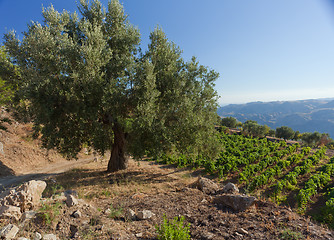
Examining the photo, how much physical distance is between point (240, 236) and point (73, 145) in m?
12.8

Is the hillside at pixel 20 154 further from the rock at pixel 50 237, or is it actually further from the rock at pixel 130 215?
the rock at pixel 130 215

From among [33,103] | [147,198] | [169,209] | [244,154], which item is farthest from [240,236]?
[244,154]

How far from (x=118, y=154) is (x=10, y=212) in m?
9.82

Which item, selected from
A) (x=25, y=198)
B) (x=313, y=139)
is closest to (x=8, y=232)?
(x=25, y=198)

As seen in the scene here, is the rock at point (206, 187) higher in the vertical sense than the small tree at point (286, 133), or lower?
higher

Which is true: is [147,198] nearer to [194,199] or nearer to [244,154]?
[194,199]

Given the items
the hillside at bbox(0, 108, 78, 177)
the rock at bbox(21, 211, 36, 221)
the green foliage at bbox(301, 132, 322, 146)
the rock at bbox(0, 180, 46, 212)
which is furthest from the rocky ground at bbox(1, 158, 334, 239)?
the green foliage at bbox(301, 132, 322, 146)

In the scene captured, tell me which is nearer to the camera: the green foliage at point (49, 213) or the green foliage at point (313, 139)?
the green foliage at point (49, 213)

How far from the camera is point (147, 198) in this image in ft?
31.4

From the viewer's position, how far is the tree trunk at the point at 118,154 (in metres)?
15.1

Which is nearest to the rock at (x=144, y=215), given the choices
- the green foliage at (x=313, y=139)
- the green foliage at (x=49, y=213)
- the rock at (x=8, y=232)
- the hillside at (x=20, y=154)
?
the green foliage at (x=49, y=213)

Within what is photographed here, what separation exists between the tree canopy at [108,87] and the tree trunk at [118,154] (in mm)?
101

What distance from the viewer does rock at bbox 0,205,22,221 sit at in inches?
230

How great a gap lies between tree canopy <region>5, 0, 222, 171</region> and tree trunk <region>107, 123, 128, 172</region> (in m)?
0.10
